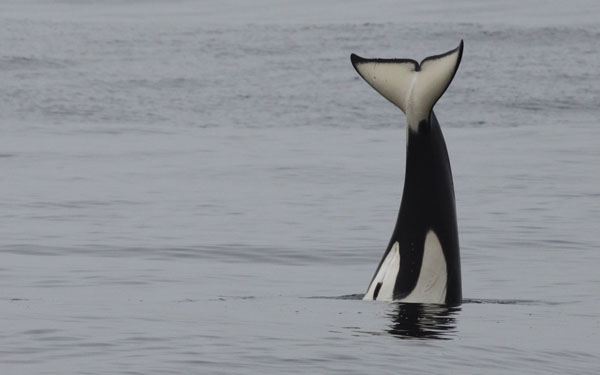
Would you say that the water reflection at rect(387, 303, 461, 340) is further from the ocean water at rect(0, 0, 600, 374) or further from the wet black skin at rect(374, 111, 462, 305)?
the wet black skin at rect(374, 111, 462, 305)

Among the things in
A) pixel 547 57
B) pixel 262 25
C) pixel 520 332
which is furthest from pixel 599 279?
pixel 262 25

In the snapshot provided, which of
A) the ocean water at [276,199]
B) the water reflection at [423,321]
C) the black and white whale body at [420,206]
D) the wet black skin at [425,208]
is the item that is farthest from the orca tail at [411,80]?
the ocean water at [276,199]

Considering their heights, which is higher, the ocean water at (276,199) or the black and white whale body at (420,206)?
the black and white whale body at (420,206)

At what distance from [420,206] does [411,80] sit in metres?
0.75

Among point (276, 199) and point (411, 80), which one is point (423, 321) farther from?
point (276, 199)

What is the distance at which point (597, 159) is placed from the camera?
59.7 feet

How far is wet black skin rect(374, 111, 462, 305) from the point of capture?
885 cm

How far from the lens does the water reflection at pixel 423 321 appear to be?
7.86 meters

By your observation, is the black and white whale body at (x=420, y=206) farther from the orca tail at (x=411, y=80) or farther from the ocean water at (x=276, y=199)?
the ocean water at (x=276, y=199)

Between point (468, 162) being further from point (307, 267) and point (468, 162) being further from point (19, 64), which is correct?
point (19, 64)

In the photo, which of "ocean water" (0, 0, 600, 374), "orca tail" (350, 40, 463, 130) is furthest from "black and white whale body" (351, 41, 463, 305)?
"ocean water" (0, 0, 600, 374)

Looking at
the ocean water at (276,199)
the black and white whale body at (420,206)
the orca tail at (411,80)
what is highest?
the orca tail at (411,80)

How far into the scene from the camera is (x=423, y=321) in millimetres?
8273

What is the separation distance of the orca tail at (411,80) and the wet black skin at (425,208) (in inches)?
4.2
